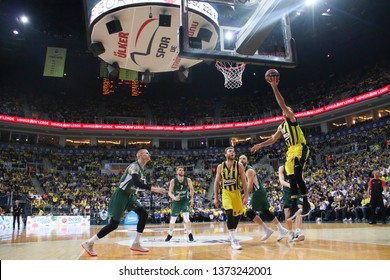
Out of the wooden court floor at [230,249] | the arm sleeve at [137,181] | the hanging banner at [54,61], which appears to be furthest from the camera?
the hanging banner at [54,61]

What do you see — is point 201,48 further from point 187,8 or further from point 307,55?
point 307,55

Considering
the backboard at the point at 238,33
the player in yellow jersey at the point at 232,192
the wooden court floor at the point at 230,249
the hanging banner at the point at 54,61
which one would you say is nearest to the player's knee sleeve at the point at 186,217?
the wooden court floor at the point at 230,249

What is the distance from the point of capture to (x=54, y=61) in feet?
81.2

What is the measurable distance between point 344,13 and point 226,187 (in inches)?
981

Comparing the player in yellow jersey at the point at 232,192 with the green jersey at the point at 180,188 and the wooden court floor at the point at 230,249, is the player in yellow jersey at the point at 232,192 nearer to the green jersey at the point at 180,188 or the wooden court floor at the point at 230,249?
the wooden court floor at the point at 230,249

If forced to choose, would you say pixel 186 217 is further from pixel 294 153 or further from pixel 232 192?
pixel 294 153

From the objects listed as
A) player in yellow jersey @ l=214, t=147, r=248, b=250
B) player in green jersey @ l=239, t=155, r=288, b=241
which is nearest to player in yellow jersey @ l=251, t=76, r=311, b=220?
player in yellow jersey @ l=214, t=147, r=248, b=250

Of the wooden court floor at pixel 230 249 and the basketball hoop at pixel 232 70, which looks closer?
the wooden court floor at pixel 230 249

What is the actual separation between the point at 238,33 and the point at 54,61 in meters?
21.8

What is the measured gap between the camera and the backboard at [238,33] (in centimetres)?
632

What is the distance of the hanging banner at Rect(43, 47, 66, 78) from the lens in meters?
24.5

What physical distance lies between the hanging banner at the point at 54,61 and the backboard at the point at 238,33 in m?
20.5

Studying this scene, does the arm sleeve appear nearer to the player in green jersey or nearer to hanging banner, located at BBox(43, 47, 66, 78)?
the player in green jersey
